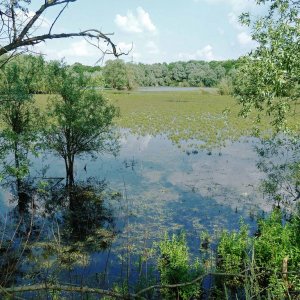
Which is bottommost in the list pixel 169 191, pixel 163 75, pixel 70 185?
pixel 169 191

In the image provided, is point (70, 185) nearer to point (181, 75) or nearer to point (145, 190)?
point (145, 190)

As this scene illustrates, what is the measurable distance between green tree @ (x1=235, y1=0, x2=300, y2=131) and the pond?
4633 mm

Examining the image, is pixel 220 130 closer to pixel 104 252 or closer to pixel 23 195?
pixel 23 195

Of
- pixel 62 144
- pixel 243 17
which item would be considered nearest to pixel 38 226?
pixel 62 144

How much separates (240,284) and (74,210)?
9.27m

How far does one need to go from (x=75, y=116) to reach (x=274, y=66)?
13.6 m

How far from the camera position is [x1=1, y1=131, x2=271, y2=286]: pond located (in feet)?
45.2

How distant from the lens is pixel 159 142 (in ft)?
106

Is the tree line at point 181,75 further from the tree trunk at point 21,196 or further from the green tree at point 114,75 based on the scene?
the tree trunk at point 21,196

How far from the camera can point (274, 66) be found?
8.72 m

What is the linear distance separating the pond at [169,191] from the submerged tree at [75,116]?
2141 millimetres

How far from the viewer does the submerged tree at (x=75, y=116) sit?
20281 millimetres

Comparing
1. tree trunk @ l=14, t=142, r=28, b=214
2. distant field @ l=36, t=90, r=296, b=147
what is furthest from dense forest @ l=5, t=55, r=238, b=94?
tree trunk @ l=14, t=142, r=28, b=214

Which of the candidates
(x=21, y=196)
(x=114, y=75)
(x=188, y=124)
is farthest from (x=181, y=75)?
(x=21, y=196)
